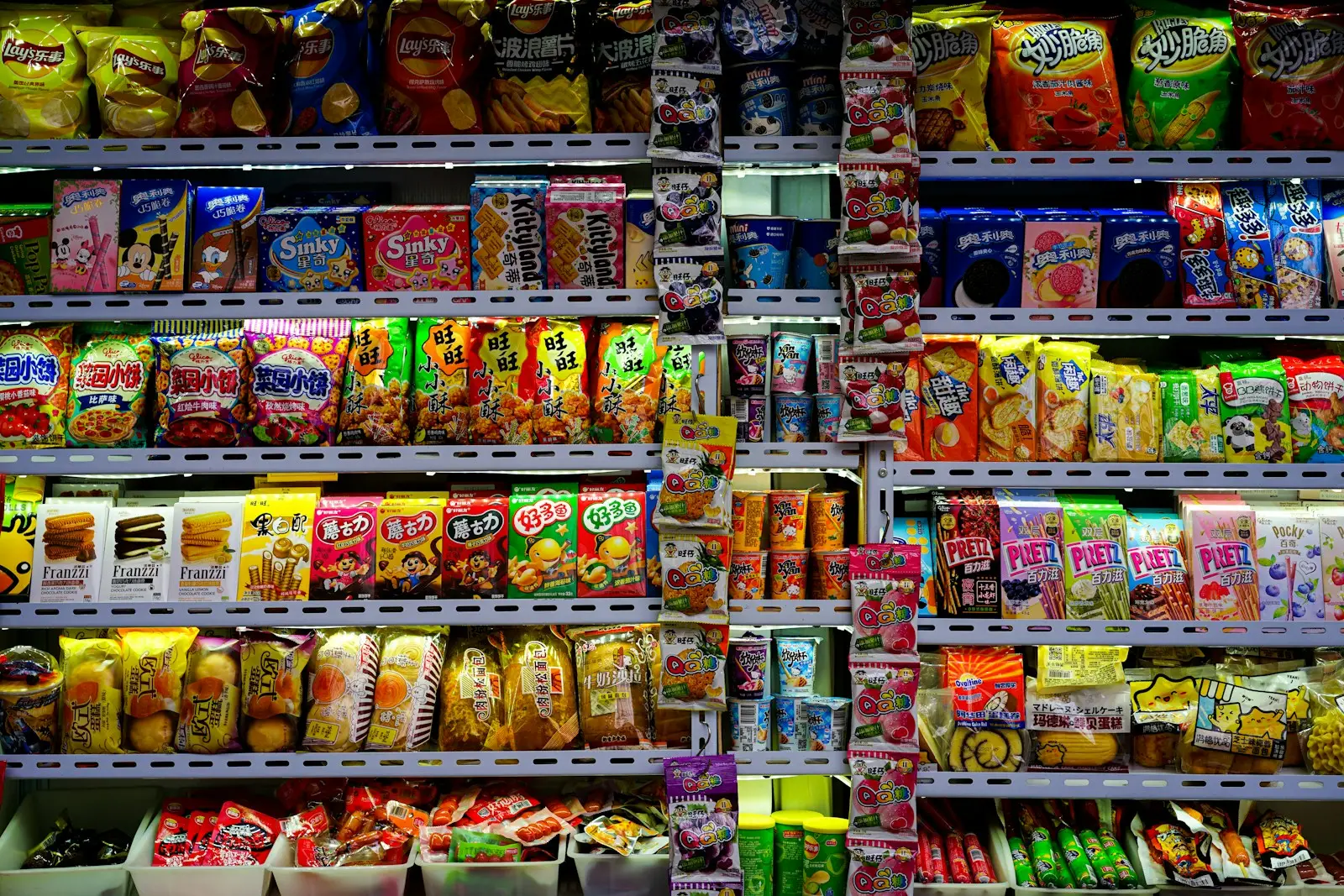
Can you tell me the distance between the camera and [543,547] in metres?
2.72

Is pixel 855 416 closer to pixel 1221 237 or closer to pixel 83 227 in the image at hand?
pixel 1221 237

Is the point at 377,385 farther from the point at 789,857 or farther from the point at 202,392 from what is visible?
the point at 789,857

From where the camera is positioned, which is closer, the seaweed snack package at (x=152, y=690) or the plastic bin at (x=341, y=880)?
the plastic bin at (x=341, y=880)

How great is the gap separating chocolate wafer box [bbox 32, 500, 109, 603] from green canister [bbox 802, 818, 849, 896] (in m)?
2.04

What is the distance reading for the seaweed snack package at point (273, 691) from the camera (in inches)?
106

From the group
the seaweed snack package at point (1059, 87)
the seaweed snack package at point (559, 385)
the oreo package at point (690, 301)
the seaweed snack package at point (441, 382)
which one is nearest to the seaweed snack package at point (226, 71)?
the seaweed snack package at point (441, 382)

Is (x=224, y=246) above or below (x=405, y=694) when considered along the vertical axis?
above

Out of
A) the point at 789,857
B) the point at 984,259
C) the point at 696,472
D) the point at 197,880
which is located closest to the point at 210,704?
the point at 197,880

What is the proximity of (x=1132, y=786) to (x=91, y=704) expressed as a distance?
279 cm

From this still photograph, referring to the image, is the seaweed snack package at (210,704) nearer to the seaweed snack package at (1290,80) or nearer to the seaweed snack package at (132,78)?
the seaweed snack package at (132,78)

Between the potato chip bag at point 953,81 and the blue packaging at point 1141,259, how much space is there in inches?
16.6

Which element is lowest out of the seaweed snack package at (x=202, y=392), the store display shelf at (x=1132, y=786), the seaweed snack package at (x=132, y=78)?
the store display shelf at (x=1132, y=786)

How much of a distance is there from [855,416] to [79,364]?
83.5 inches

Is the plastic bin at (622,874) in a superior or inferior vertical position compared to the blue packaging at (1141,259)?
inferior
